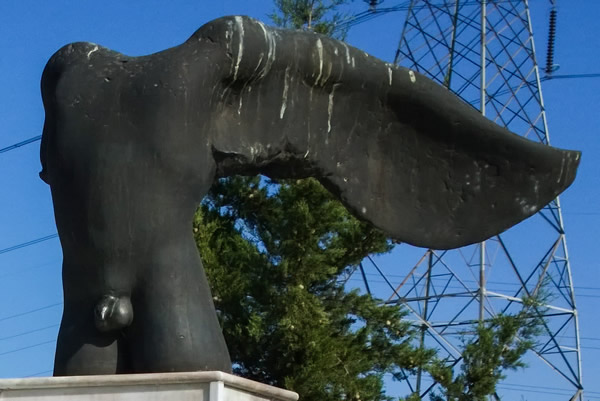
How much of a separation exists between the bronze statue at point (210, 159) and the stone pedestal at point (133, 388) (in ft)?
0.56

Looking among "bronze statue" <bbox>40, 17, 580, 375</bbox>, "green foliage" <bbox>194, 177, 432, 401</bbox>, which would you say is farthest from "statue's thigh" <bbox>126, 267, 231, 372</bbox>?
"green foliage" <bbox>194, 177, 432, 401</bbox>

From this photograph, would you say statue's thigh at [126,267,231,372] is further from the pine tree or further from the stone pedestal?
the pine tree

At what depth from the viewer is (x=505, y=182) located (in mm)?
3893

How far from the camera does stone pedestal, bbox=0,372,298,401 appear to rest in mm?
2980

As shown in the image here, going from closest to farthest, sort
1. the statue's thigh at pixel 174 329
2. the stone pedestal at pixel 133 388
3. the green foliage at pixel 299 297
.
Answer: the stone pedestal at pixel 133 388 → the statue's thigh at pixel 174 329 → the green foliage at pixel 299 297

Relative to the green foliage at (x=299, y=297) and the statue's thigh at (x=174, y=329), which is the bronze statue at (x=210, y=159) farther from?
the green foliage at (x=299, y=297)

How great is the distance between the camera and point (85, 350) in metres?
3.27

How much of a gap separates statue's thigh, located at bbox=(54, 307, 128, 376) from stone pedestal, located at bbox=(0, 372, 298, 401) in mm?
194

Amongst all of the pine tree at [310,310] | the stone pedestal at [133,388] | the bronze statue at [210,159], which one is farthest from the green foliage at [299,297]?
the stone pedestal at [133,388]

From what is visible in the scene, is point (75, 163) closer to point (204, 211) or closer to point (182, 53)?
point (182, 53)

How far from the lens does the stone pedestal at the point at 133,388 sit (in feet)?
9.78

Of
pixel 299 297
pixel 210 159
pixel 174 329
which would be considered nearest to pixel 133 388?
pixel 174 329

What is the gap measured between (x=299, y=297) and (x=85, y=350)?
4.49 meters

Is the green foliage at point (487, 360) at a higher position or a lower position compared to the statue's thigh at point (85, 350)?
higher
